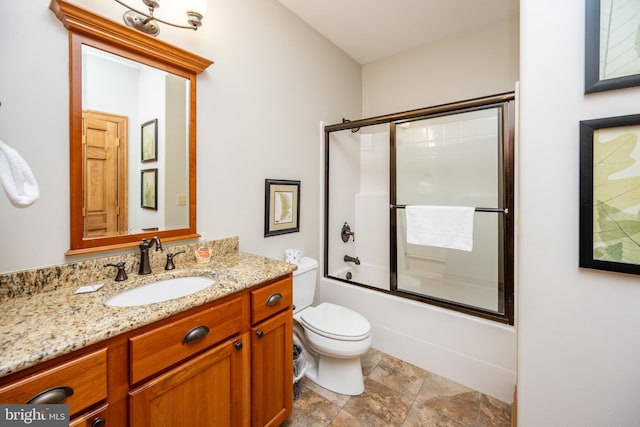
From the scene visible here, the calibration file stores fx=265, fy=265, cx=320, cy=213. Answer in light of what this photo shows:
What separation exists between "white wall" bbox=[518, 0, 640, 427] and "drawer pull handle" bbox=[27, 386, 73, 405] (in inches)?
61.4

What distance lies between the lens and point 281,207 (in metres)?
2.04

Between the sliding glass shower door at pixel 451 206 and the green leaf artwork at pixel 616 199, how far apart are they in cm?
82

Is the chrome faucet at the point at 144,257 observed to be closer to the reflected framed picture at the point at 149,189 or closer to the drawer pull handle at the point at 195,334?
the reflected framed picture at the point at 149,189

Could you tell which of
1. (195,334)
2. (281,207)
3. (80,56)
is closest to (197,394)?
(195,334)

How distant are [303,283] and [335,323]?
1.17 ft

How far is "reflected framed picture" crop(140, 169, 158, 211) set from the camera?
1.33 metres

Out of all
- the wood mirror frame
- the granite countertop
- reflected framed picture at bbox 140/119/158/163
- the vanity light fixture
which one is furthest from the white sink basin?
the vanity light fixture

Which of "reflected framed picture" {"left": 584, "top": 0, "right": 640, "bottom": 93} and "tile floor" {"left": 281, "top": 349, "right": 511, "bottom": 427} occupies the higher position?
"reflected framed picture" {"left": 584, "top": 0, "right": 640, "bottom": 93}

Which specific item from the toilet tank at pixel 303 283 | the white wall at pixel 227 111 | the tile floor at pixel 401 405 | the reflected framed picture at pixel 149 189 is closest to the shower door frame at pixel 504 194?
the tile floor at pixel 401 405

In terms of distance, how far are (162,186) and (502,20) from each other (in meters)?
2.85

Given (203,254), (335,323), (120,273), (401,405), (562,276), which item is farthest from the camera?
(335,323)

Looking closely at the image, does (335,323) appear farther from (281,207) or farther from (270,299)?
(281,207)

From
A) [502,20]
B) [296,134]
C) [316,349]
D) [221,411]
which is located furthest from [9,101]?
[502,20]

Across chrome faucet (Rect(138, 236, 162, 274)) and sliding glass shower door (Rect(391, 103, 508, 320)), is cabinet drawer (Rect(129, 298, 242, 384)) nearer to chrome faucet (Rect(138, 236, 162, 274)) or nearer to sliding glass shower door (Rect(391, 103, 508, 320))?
chrome faucet (Rect(138, 236, 162, 274))
